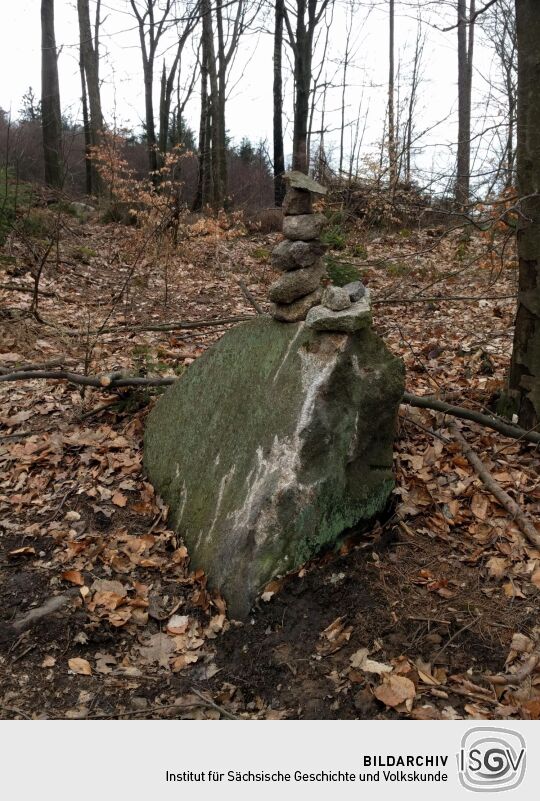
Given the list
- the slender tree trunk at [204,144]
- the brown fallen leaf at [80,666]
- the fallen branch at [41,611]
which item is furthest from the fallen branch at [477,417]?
the slender tree trunk at [204,144]

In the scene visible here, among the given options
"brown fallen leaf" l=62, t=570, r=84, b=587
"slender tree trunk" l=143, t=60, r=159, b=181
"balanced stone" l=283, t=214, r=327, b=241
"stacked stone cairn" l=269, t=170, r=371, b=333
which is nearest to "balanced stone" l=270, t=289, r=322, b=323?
"stacked stone cairn" l=269, t=170, r=371, b=333

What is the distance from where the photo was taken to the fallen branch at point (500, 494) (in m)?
3.82

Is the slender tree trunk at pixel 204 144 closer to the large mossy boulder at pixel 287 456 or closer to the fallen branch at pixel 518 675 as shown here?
the large mossy boulder at pixel 287 456

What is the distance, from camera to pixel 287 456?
3492 mm

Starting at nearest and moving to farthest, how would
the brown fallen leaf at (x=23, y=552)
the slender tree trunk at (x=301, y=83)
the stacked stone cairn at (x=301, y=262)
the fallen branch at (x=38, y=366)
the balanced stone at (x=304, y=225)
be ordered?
the stacked stone cairn at (x=301, y=262), the balanced stone at (x=304, y=225), the brown fallen leaf at (x=23, y=552), the fallen branch at (x=38, y=366), the slender tree trunk at (x=301, y=83)

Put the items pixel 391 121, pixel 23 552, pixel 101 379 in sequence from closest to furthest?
pixel 23 552 < pixel 101 379 < pixel 391 121

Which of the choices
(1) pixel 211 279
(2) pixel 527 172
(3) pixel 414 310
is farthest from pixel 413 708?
(1) pixel 211 279

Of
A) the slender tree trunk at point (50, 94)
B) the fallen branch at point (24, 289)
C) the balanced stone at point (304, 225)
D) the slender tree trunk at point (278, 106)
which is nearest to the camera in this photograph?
the balanced stone at point (304, 225)

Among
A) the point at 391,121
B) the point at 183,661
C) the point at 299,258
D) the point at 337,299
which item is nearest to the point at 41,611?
the point at 183,661

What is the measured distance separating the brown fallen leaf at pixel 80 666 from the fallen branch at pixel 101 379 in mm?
2504

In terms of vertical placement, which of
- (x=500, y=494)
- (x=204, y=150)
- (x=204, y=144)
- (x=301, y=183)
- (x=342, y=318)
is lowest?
(x=500, y=494)

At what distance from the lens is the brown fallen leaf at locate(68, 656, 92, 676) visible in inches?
126

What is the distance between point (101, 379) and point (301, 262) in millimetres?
2253

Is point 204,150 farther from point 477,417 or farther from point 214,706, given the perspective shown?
point 214,706
